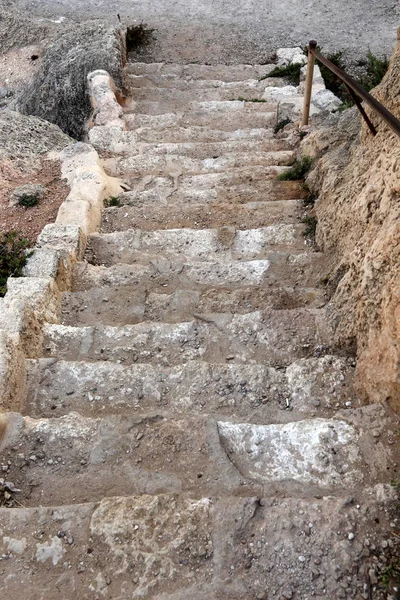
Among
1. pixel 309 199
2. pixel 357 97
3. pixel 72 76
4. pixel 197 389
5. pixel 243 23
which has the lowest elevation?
pixel 197 389

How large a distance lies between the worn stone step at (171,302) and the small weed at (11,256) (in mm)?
394

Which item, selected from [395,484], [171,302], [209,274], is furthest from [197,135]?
[395,484]

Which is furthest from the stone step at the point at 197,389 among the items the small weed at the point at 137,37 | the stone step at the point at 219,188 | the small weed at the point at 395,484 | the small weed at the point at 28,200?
the small weed at the point at 137,37

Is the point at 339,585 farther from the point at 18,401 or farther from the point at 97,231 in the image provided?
the point at 97,231

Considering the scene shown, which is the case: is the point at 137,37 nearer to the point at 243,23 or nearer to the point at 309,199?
the point at 243,23

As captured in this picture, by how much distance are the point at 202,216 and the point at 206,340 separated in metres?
1.83

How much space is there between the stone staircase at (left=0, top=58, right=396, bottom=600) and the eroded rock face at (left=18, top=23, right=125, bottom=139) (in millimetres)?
3137

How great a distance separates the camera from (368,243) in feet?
10.1

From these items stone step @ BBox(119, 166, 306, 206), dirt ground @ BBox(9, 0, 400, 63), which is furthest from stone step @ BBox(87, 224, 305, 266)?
dirt ground @ BBox(9, 0, 400, 63)

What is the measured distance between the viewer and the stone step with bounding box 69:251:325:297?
3.80 m

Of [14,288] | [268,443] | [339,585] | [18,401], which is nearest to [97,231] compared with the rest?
[14,288]

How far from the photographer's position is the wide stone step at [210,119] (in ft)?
22.8

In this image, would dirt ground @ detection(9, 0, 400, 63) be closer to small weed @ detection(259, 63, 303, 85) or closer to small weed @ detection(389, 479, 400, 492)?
small weed @ detection(259, 63, 303, 85)

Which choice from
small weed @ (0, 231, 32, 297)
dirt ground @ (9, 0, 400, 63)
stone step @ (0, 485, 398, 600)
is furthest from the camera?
dirt ground @ (9, 0, 400, 63)
